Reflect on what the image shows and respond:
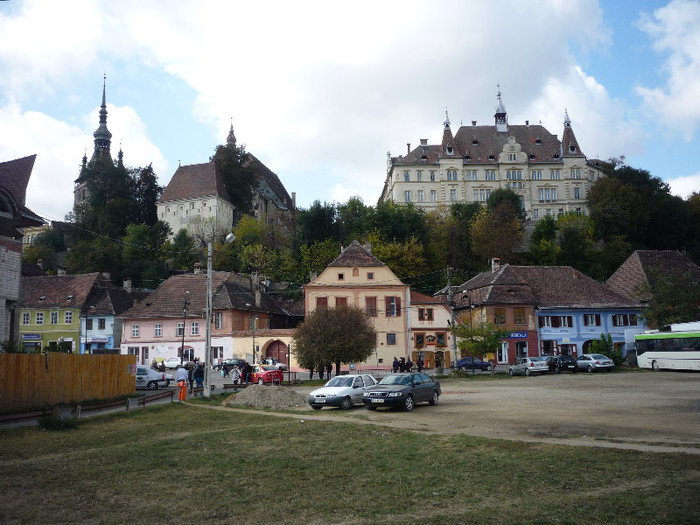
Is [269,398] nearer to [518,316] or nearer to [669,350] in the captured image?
[669,350]

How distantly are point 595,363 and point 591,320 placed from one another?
48.2 ft

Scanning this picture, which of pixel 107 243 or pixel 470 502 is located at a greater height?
pixel 107 243

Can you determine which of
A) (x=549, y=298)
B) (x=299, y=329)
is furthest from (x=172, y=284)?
(x=549, y=298)

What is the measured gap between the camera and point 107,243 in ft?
260

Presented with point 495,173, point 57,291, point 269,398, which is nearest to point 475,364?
point 269,398

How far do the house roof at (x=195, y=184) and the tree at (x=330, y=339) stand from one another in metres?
56.1

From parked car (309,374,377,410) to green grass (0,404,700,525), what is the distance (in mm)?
7906

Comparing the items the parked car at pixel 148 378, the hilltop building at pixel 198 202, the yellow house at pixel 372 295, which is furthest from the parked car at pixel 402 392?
the hilltop building at pixel 198 202

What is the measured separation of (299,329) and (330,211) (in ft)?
121

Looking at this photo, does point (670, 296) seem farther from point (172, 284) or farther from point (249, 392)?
point (172, 284)

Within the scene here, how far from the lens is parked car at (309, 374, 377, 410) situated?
2352 centimetres

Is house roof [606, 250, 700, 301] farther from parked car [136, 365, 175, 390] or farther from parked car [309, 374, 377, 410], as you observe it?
parked car [136, 365, 175, 390]

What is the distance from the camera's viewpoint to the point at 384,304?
55719mm

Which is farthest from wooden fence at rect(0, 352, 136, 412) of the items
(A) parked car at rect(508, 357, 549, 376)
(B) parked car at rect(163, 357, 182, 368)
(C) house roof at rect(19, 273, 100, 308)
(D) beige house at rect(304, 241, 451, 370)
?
(C) house roof at rect(19, 273, 100, 308)
